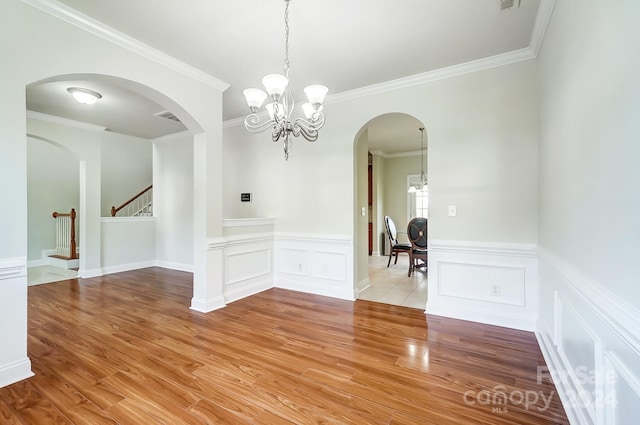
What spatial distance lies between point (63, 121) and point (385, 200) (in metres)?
7.34

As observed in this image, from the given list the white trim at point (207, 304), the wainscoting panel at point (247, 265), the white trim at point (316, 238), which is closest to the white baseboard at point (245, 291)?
the wainscoting panel at point (247, 265)

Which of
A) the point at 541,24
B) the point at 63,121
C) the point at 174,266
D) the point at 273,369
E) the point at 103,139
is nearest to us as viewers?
the point at 273,369

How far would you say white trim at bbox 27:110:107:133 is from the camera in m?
4.62

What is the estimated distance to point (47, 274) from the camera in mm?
5305

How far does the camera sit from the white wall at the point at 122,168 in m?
7.23

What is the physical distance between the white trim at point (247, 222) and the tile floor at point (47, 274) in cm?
359

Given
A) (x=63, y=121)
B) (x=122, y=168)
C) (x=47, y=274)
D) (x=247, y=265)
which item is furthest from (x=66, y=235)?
(x=247, y=265)

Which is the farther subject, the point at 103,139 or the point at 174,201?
the point at 103,139

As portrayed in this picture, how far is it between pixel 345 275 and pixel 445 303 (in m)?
1.28

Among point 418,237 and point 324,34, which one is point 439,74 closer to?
point 324,34

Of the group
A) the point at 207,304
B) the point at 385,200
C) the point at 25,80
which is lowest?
the point at 207,304

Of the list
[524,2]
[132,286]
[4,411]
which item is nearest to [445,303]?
[524,2]

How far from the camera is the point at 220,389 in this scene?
6.40ft

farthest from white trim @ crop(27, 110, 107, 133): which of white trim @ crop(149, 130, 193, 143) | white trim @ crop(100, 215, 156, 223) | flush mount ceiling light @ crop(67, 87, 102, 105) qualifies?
white trim @ crop(100, 215, 156, 223)
